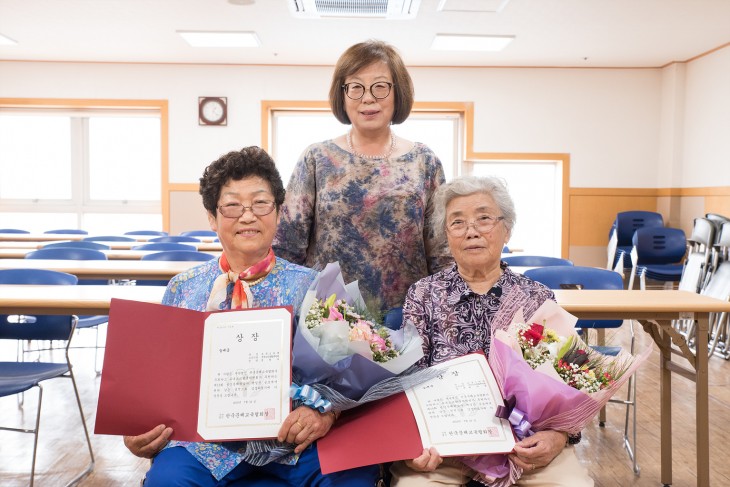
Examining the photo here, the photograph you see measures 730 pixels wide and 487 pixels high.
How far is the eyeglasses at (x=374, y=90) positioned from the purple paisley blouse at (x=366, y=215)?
0.20 meters

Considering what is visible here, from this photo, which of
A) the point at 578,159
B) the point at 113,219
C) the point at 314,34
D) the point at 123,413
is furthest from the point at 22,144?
the point at 123,413

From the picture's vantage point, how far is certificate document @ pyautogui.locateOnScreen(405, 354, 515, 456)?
1.33 m

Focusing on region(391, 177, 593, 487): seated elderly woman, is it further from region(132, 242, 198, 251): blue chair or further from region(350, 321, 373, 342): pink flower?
region(132, 242, 198, 251): blue chair

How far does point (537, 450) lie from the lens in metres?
1.36

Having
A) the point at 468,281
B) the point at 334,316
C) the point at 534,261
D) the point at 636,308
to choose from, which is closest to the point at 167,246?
the point at 534,261

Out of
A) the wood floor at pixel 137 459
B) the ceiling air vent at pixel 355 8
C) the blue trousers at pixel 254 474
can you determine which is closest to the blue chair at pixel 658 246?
the wood floor at pixel 137 459

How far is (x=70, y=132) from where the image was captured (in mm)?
8797

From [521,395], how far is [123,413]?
3.09 feet

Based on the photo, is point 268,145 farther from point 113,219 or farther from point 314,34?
point 113,219

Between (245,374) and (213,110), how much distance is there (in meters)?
7.77

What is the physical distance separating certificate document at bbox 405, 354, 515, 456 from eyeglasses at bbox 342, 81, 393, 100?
915mm

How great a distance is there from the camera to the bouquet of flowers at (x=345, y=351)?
126 cm

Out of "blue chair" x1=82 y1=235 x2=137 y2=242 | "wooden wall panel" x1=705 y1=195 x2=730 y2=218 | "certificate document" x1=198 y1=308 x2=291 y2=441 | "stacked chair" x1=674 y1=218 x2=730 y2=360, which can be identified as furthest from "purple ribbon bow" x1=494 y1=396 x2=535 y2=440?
"wooden wall panel" x1=705 y1=195 x2=730 y2=218

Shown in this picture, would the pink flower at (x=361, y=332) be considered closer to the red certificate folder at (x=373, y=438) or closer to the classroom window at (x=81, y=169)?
the red certificate folder at (x=373, y=438)
